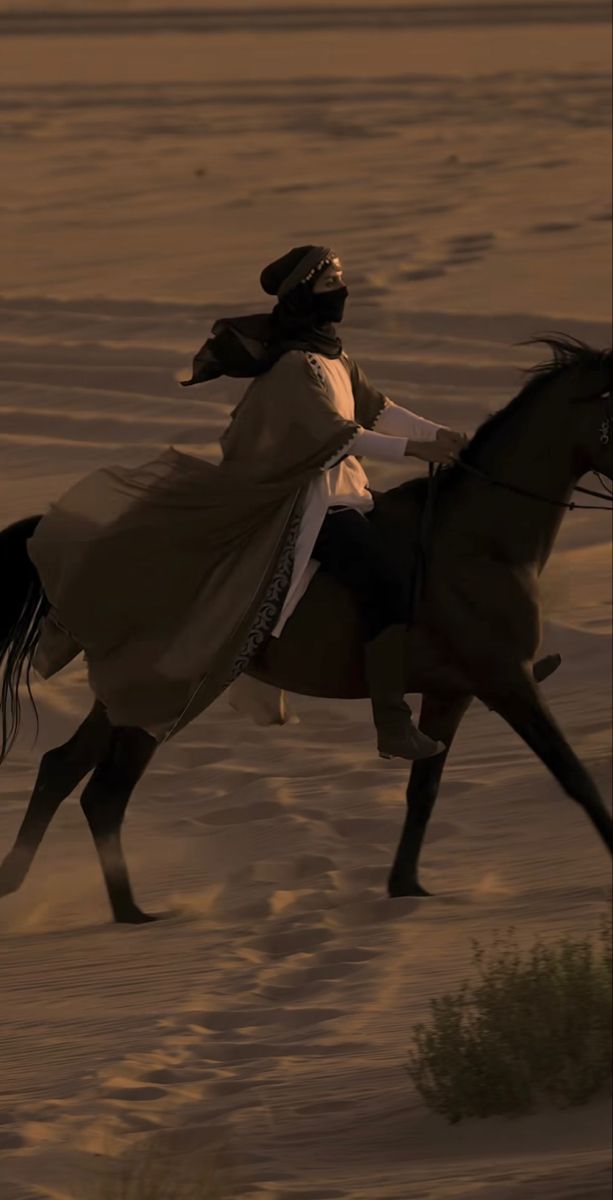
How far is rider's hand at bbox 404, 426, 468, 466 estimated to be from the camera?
348 inches

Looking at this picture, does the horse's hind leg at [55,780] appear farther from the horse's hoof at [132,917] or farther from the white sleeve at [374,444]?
the white sleeve at [374,444]

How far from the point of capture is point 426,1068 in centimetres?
701

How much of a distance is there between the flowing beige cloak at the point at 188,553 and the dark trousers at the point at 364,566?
5.4 inches

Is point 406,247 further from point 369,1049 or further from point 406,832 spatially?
point 369,1049

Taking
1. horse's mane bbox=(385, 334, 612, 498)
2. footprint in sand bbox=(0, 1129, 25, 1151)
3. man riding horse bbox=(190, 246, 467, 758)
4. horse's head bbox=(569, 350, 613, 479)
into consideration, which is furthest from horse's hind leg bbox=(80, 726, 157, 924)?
footprint in sand bbox=(0, 1129, 25, 1151)

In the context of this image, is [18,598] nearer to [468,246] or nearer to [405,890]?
[405,890]

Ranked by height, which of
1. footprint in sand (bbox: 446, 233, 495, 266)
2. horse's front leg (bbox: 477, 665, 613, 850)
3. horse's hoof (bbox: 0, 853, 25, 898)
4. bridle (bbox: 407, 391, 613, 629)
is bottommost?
footprint in sand (bbox: 446, 233, 495, 266)

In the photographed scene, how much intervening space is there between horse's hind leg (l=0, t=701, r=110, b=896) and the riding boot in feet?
4.04

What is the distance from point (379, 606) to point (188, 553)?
70 cm

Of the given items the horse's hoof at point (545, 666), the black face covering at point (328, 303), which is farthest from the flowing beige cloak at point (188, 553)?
the horse's hoof at point (545, 666)

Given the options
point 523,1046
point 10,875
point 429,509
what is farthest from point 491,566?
point 523,1046

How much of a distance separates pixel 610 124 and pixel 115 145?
647 centimetres

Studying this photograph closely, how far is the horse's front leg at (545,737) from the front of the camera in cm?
861

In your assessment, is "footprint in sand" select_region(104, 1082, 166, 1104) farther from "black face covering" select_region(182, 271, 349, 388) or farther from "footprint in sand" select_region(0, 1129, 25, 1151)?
"black face covering" select_region(182, 271, 349, 388)
